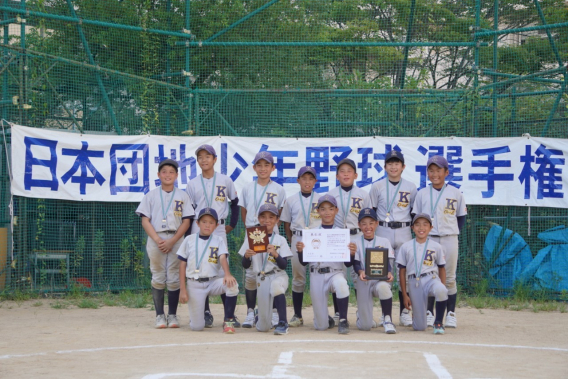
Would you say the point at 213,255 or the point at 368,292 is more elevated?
the point at 213,255

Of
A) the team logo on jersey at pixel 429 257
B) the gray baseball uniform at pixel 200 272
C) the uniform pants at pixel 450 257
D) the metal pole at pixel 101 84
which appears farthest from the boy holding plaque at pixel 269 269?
the metal pole at pixel 101 84

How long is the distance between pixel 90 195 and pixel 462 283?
5.67 meters

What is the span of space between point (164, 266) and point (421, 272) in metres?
2.85

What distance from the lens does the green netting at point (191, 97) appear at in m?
10.3

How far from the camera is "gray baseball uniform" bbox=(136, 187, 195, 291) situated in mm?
8062

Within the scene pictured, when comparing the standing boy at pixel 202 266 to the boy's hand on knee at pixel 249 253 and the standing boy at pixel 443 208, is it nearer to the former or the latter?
Result: the boy's hand on knee at pixel 249 253

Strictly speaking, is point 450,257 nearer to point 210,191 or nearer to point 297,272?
point 297,272

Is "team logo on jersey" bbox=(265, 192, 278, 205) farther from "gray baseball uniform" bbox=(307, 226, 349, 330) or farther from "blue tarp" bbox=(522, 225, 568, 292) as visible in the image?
"blue tarp" bbox=(522, 225, 568, 292)

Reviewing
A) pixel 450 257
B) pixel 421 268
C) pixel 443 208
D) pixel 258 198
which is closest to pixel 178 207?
pixel 258 198

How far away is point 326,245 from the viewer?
765cm

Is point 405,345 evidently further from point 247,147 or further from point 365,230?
point 247,147

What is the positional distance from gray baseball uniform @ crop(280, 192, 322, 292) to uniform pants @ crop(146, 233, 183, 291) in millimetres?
1294

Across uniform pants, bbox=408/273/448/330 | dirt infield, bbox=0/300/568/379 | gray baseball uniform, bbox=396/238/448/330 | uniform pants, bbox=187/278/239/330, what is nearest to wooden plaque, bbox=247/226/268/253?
uniform pants, bbox=187/278/239/330

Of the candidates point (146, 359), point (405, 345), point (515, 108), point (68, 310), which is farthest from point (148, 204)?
point (515, 108)
